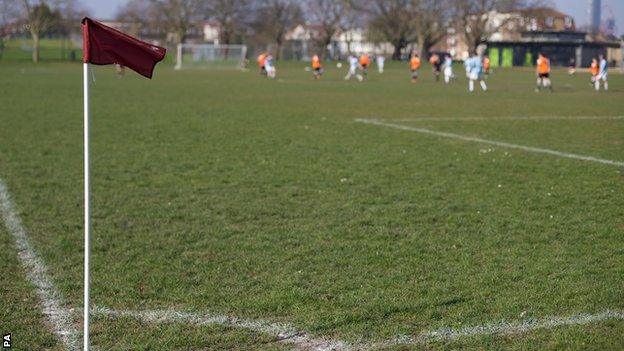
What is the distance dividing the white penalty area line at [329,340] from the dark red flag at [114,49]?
62.9 inches

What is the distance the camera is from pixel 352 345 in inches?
194

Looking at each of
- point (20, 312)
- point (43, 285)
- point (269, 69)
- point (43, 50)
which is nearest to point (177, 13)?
point (43, 50)

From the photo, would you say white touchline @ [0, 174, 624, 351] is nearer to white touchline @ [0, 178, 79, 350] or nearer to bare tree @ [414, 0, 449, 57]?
white touchline @ [0, 178, 79, 350]

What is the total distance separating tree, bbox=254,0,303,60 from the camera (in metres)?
108

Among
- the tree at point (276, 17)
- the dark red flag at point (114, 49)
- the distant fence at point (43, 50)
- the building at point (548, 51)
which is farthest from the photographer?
the tree at point (276, 17)

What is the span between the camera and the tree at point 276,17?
108m

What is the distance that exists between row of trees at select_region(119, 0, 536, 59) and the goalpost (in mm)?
29873

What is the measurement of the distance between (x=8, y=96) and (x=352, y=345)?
2526 cm

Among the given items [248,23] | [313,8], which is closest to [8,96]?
[248,23]

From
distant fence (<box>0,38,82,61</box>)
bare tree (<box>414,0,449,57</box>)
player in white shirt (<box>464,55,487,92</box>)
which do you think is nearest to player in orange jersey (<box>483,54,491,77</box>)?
player in white shirt (<box>464,55,487,92</box>)

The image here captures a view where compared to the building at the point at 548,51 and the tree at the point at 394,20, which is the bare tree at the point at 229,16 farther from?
the building at the point at 548,51

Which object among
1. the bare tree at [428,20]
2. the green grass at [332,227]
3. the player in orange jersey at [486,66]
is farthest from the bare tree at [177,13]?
the green grass at [332,227]

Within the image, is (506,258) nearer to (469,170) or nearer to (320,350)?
(320,350)

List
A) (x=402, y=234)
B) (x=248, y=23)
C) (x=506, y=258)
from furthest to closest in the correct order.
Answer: (x=248, y=23) → (x=402, y=234) → (x=506, y=258)
